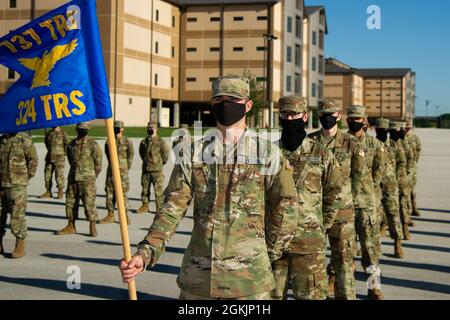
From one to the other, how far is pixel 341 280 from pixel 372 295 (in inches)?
49.5

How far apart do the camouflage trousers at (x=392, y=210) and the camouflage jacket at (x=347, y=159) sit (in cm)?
256

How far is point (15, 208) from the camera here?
30.2 ft

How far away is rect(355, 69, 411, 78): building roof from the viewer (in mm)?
148000

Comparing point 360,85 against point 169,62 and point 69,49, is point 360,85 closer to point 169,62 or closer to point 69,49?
point 169,62

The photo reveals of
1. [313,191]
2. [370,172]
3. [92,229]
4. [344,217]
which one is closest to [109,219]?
[92,229]

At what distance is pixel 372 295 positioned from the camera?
7.09 metres

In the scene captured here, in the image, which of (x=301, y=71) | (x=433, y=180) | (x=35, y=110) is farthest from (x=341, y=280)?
(x=301, y=71)

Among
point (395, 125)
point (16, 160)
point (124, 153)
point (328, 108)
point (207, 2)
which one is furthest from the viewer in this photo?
point (207, 2)

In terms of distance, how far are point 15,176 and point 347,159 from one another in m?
5.21

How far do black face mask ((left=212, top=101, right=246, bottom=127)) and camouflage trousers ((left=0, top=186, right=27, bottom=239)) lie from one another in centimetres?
635

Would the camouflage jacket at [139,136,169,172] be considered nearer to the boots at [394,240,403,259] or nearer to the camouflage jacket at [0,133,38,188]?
the camouflage jacket at [0,133,38,188]

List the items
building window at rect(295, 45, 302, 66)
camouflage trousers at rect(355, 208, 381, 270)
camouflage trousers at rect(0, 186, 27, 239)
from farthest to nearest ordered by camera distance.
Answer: building window at rect(295, 45, 302, 66) → camouflage trousers at rect(0, 186, 27, 239) → camouflage trousers at rect(355, 208, 381, 270)

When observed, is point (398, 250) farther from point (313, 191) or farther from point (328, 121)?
point (313, 191)

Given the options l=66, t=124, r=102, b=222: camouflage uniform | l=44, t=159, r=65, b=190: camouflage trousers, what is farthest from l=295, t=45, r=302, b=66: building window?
l=66, t=124, r=102, b=222: camouflage uniform
